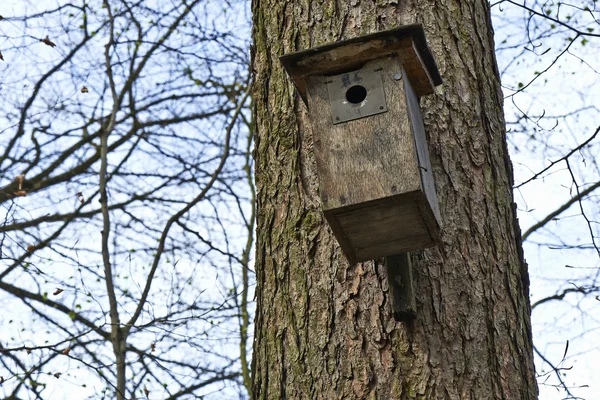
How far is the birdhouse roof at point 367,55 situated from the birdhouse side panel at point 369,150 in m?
0.03

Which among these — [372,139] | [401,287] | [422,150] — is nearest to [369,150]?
[372,139]

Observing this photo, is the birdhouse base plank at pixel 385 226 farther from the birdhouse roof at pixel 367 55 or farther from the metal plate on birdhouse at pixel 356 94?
the birdhouse roof at pixel 367 55


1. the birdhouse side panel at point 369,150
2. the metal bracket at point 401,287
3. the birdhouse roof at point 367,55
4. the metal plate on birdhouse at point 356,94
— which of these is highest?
the birdhouse roof at point 367,55

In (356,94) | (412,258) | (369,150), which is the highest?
(356,94)

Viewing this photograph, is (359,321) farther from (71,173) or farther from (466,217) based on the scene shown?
(71,173)

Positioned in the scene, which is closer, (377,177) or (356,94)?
(377,177)

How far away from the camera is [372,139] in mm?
1923

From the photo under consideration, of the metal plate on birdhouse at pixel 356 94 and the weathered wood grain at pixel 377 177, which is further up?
the metal plate on birdhouse at pixel 356 94

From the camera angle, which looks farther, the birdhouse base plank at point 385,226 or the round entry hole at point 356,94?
the round entry hole at point 356,94

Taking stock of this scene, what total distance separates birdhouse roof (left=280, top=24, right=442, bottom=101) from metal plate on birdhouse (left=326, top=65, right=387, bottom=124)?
3cm

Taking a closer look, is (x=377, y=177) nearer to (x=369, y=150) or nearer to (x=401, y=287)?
(x=369, y=150)

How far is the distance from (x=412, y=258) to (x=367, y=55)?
55 cm

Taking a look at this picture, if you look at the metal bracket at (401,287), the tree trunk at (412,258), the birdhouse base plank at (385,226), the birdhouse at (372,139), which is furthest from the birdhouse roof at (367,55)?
the metal bracket at (401,287)

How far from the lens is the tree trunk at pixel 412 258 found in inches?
77.0
